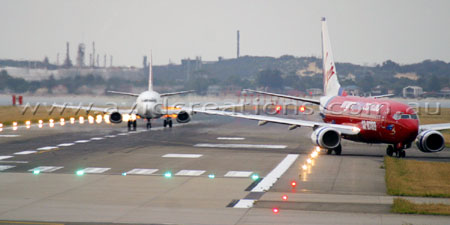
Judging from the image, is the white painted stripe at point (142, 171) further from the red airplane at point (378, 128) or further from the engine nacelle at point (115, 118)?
the engine nacelle at point (115, 118)

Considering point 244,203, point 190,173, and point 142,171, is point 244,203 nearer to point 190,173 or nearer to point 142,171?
point 190,173

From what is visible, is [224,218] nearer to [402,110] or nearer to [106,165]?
[106,165]

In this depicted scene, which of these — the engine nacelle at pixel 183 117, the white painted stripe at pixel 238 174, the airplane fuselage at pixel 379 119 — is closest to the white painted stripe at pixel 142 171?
the white painted stripe at pixel 238 174

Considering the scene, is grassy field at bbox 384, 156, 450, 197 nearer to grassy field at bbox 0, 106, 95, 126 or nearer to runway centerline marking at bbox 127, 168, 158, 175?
runway centerline marking at bbox 127, 168, 158, 175

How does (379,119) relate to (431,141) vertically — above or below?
above

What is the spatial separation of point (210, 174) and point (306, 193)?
6.51 metres

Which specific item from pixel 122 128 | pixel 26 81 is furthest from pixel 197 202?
pixel 26 81

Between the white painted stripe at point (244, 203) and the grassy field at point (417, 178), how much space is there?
223 inches

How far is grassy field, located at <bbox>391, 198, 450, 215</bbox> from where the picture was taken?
811 inches

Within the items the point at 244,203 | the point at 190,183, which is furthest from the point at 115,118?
the point at 244,203

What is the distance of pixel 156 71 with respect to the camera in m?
139

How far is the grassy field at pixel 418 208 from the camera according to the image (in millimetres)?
20609

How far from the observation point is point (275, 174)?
29.8 metres

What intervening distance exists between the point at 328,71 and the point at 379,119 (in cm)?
1385
